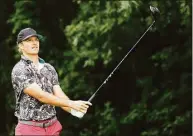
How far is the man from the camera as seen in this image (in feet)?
16.6

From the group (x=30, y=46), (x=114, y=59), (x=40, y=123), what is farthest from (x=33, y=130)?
(x=114, y=59)

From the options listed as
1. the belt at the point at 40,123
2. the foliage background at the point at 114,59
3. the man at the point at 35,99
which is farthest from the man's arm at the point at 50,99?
the foliage background at the point at 114,59

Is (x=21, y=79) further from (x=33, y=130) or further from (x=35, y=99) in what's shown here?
(x=33, y=130)

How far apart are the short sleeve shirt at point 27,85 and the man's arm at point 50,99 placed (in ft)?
0.15

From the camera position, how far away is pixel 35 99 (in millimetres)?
5125

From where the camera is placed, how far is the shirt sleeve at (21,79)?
5.12 m

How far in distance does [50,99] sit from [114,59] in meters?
7.63

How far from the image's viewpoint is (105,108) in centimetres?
1401

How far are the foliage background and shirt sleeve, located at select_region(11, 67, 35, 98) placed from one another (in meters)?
6.09

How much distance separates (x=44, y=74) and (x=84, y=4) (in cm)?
741

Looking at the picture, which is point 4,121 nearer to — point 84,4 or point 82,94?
point 82,94

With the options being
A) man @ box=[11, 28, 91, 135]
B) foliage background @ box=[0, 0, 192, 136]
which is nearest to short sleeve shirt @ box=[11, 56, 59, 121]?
man @ box=[11, 28, 91, 135]

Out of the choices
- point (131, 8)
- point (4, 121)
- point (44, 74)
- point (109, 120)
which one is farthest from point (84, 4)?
point (44, 74)

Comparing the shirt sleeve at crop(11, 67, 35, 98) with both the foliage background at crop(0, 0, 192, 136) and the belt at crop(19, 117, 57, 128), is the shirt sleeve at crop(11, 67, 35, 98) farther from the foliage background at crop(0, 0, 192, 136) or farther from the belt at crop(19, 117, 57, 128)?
the foliage background at crop(0, 0, 192, 136)
